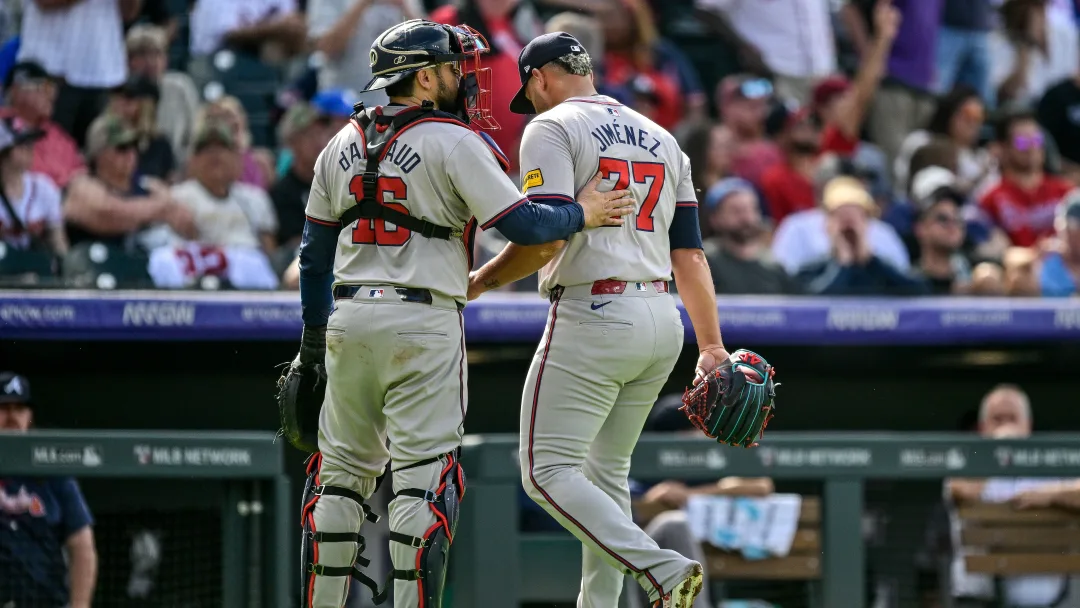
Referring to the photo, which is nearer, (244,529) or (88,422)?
(244,529)

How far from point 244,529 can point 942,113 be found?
246 inches

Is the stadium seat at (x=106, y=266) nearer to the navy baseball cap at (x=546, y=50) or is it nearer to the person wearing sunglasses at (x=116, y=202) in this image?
the person wearing sunglasses at (x=116, y=202)

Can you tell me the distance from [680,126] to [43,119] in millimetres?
3673

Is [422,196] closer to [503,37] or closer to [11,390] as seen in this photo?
[11,390]

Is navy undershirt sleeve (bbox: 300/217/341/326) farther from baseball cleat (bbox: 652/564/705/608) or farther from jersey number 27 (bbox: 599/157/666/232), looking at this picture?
baseball cleat (bbox: 652/564/705/608)

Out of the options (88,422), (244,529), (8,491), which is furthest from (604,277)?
(88,422)

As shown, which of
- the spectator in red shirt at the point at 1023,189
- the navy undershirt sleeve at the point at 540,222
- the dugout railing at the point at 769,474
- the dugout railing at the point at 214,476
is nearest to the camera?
the navy undershirt sleeve at the point at 540,222

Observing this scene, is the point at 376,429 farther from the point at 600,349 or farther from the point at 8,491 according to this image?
the point at 8,491

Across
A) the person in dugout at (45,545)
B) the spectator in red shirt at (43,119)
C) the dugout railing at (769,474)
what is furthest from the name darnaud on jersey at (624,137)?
the spectator in red shirt at (43,119)

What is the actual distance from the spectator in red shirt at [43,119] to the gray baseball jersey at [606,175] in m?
3.79

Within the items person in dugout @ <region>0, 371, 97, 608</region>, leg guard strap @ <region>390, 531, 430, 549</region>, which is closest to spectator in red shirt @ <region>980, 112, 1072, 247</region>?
person in dugout @ <region>0, 371, 97, 608</region>

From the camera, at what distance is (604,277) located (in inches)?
170

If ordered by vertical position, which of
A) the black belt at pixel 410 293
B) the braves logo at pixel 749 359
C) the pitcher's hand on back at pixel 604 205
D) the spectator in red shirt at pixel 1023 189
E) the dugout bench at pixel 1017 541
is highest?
the spectator in red shirt at pixel 1023 189

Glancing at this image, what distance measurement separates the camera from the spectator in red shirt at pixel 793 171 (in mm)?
8812
